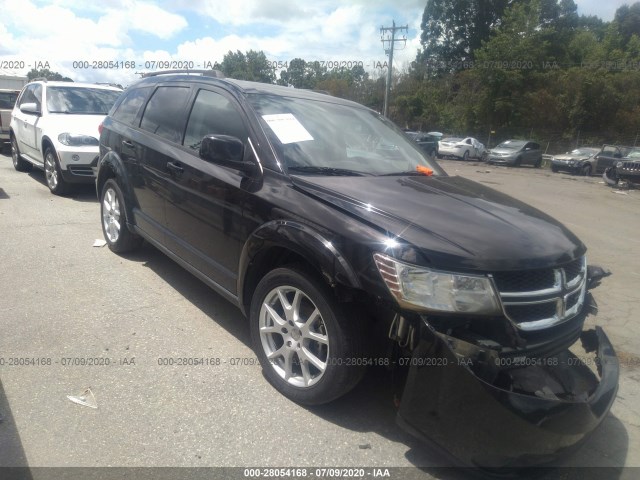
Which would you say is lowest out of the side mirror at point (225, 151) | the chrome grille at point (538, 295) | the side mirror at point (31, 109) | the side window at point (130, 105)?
the chrome grille at point (538, 295)

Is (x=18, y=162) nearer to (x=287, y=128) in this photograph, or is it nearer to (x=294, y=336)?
(x=287, y=128)

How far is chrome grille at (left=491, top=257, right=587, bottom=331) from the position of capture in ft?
7.66

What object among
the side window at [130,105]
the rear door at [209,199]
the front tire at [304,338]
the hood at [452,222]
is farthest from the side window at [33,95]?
the hood at [452,222]

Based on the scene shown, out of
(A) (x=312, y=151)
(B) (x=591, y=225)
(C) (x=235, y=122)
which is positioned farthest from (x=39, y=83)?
(B) (x=591, y=225)

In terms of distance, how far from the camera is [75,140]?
304 inches

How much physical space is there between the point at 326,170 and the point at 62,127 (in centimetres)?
648

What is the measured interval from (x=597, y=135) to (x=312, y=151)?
3887cm

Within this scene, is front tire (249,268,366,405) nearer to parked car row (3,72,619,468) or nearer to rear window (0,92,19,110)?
parked car row (3,72,619,468)

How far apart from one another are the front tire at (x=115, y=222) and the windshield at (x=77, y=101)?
4.07 m

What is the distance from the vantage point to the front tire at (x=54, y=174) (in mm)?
7926

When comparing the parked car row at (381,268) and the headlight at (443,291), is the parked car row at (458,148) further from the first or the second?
the headlight at (443,291)

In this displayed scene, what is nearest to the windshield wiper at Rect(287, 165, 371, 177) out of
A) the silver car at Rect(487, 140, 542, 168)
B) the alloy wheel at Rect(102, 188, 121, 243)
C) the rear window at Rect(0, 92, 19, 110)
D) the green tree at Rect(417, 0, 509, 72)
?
the alloy wheel at Rect(102, 188, 121, 243)

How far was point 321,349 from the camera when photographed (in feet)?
9.15

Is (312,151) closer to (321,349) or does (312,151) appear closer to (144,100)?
(321,349)
